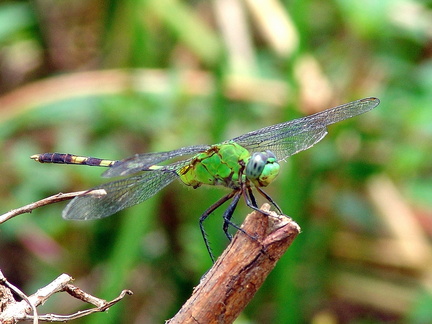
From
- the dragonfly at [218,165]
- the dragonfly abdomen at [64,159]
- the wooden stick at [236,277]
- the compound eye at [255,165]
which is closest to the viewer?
the wooden stick at [236,277]

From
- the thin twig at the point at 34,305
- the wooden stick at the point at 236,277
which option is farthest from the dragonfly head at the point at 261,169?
the thin twig at the point at 34,305

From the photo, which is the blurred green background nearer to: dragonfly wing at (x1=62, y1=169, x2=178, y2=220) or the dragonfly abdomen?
the dragonfly abdomen

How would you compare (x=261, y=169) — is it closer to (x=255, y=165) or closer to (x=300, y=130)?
(x=255, y=165)

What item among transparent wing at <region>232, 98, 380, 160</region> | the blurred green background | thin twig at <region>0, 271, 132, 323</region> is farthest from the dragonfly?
the blurred green background

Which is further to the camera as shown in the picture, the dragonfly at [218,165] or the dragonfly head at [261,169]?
the dragonfly at [218,165]

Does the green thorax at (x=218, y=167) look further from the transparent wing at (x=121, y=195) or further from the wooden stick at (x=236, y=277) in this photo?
the wooden stick at (x=236, y=277)

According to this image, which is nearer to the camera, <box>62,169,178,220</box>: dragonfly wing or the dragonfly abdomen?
<box>62,169,178,220</box>: dragonfly wing

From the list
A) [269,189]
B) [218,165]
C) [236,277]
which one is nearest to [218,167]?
[218,165]
